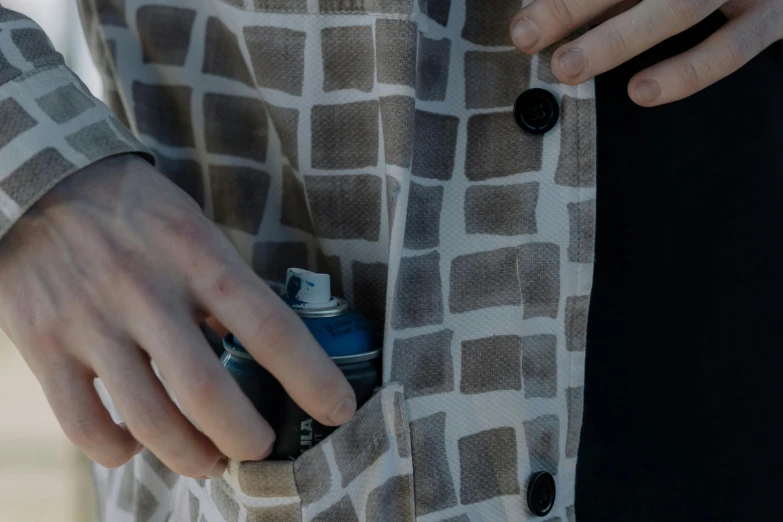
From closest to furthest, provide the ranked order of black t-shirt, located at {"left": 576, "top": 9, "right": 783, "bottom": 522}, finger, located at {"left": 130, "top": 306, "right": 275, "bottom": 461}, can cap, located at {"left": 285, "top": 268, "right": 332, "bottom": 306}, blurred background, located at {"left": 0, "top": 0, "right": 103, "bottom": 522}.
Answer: finger, located at {"left": 130, "top": 306, "right": 275, "bottom": 461} → can cap, located at {"left": 285, "top": 268, "right": 332, "bottom": 306} → black t-shirt, located at {"left": 576, "top": 9, "right": 783, "bottom": 522} → blurred background, located at {"left": 0, "top": 0, "right": 103, "bottom": 522}

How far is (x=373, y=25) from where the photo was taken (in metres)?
0.62

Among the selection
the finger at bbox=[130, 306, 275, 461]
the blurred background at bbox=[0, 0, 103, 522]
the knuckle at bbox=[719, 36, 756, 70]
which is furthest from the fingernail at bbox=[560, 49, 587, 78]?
the blurred background at bbox=[0, 0, 103, 522]

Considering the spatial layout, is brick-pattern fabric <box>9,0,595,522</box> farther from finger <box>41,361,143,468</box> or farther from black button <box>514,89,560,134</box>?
finger <box>41,361,143,468</box>

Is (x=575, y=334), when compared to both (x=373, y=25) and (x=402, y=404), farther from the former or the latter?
(x=373, y=25)

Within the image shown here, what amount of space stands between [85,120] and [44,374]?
0.19 metres

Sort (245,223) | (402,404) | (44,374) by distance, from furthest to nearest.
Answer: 1. (245,223)
2. (402,404)
3. (44,374)

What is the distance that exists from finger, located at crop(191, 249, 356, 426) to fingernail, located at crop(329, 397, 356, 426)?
21 mm

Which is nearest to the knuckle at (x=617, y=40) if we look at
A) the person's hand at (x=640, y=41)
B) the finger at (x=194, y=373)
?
the person's hand at (x=640, y=41)

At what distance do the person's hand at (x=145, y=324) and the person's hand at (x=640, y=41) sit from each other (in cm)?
33

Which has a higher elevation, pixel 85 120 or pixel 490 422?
pixel 85 120

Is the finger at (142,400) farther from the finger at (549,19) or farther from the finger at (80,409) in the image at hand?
the finger at (549,19)

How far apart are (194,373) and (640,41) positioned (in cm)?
45

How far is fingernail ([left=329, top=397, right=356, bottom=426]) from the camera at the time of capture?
0.52 meters

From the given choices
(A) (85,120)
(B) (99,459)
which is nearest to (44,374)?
(B) (99,459)
